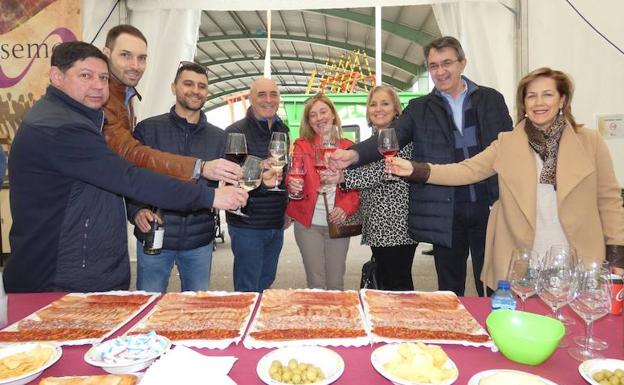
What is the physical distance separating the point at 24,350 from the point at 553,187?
239 cm

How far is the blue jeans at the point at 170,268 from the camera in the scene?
2814 mm

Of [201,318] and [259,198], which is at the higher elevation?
[259,198]

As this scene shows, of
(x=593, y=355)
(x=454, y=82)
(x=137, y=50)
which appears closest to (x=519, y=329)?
(x=593, y=355)

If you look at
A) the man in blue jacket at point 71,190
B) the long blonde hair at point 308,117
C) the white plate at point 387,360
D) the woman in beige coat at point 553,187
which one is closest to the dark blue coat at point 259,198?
the long blonde hair at point 308,117

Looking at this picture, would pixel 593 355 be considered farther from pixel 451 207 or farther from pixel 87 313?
pixel 87 313

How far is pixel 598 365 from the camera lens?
1250 millimetres

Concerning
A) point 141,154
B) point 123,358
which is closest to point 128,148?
point 141,154

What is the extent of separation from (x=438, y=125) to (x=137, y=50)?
1.97 metres

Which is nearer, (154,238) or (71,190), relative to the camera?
(71,190)

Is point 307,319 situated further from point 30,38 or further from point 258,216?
point 30,38

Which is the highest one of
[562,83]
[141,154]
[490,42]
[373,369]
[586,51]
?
[490,42]

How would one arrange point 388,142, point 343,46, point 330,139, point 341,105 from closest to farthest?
point 388,142
point 330,139
point 341,105
point 343,46

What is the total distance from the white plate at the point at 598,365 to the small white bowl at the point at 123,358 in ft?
4.02

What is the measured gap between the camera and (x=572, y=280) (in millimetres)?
1431
